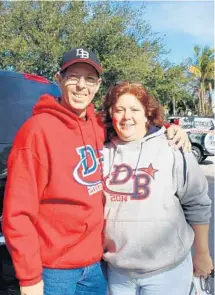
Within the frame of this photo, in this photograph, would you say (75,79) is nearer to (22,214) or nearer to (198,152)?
(22,214)

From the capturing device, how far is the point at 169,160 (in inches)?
81.8

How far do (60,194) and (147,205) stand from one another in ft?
1.51

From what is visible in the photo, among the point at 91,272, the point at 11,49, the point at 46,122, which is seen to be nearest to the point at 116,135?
the point at 46,122

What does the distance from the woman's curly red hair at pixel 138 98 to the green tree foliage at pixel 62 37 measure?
1544 cm

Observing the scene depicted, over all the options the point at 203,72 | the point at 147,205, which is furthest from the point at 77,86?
the point at 203,72

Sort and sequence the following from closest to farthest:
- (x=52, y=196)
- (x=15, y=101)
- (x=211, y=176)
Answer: (x=52, y=196) → (x=15, y=101) → (x=211, y=176)

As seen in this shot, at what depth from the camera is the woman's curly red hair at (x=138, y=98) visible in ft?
7.11

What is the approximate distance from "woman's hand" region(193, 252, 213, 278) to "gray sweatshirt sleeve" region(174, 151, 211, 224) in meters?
0.22

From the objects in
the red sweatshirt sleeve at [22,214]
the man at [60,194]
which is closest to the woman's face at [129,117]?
the man at [60,194]

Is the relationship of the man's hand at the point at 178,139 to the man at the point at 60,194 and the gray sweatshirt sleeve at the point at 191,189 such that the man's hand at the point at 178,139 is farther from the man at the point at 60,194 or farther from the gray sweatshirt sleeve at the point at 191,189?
the man at the point at 60,194

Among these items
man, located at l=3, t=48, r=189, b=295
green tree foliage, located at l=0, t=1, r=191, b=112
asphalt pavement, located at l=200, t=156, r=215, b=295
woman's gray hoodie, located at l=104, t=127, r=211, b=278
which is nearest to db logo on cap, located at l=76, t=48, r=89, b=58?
man, located at l=3, t=48, r=189, b=295

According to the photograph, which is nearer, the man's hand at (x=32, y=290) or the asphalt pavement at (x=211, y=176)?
the man's hand at (x=32, y=290)

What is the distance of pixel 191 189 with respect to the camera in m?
2.09

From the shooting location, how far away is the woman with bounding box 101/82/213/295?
2.01m
